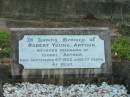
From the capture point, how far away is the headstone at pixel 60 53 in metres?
8.68

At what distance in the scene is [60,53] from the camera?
28.6 ft

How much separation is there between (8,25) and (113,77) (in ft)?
16.7

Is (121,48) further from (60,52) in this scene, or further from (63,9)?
(63,9)

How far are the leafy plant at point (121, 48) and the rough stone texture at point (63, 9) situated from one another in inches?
111

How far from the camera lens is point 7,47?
1047 centimetres

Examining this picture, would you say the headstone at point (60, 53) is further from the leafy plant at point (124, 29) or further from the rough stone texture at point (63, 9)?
the rough stone texture at point (63, 9)

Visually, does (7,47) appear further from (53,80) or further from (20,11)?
(20,11)

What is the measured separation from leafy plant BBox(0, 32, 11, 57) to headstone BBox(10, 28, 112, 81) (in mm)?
1225

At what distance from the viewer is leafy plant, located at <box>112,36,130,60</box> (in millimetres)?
10060

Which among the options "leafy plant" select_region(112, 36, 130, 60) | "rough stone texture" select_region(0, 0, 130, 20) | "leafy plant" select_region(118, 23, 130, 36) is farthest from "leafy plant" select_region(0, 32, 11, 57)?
"leafy plant" select_region(118, 23, 130, 36)

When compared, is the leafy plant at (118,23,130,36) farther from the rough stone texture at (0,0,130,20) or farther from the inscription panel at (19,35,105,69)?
the inscription panel at (19,35,105,69)

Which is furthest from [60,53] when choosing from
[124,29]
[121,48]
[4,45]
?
[124,29]

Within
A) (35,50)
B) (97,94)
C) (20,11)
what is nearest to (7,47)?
(35,50)

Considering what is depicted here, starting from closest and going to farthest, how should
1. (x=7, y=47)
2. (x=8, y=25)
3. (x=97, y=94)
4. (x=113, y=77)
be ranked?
(x=97, y=94) → (x=113, y=77) → (x=7, y=47) → (x=8, y=25)
